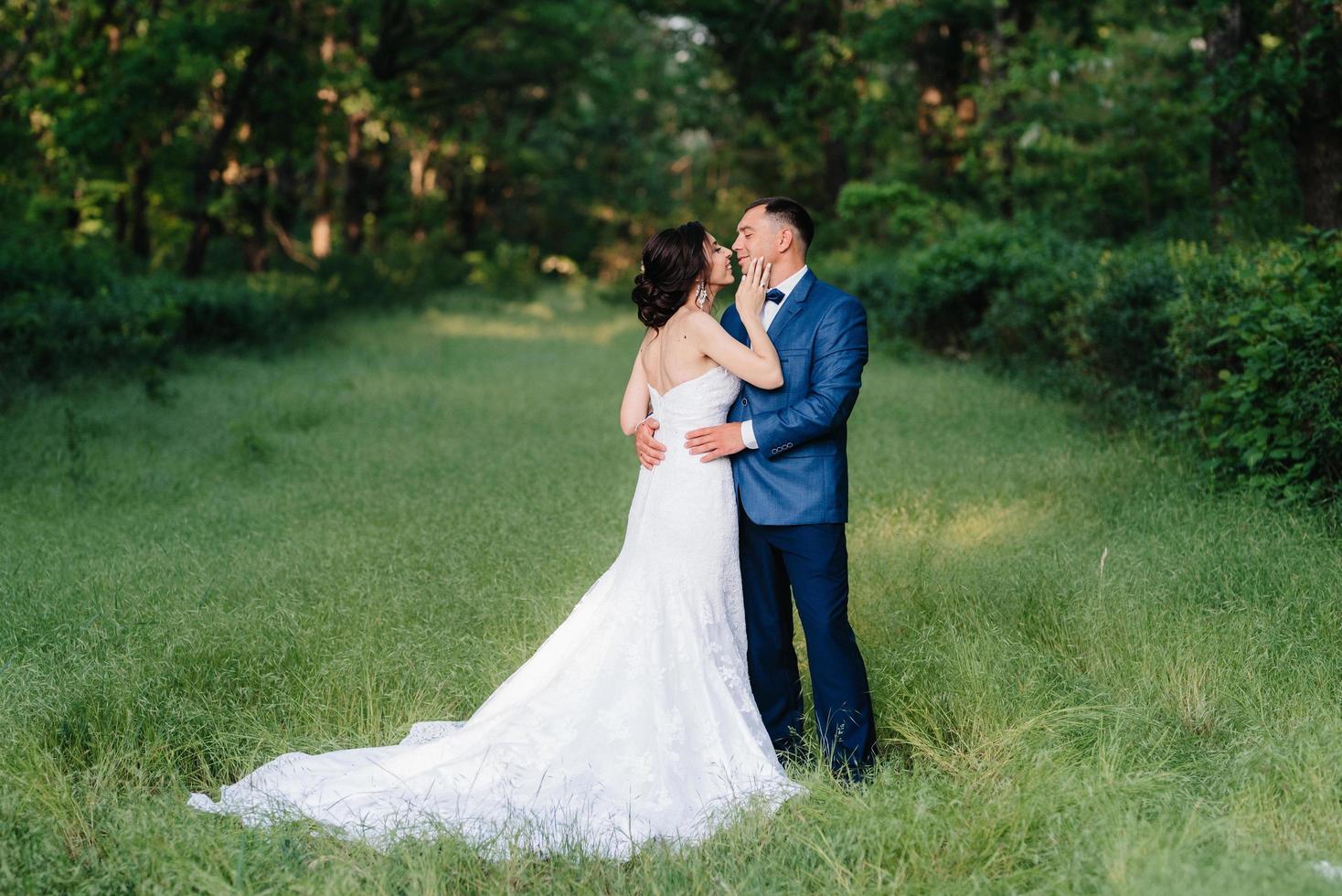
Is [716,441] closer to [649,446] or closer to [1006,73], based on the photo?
[649,446]

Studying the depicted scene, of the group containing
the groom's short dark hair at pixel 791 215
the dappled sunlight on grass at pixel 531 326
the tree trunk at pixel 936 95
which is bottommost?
the dappled sunlight on grass at pixel 531 326

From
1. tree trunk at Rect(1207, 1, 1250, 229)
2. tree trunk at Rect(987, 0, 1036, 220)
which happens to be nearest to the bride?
tree trunk at Rect(1207, 1, 1250, 229)

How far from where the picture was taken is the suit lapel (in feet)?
14.7

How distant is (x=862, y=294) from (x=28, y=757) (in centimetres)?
1894

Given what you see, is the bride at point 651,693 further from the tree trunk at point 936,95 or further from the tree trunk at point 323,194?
the tree trunk at point 323,194

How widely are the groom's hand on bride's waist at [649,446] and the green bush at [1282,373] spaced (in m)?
4.46

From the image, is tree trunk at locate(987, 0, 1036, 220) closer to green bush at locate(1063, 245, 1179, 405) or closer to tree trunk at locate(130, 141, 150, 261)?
green bush at locate(1063, 245, 1179, 405)

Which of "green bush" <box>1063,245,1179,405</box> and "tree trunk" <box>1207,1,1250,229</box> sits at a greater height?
"tree trunk" <box>1207,1,1250,229</box>

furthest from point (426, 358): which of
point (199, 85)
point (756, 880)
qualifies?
point (756, 880)

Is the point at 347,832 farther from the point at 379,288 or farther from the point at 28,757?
the point at 379,288

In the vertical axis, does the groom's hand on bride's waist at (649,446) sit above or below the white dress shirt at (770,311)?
below

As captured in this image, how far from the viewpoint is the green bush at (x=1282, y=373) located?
7.09m

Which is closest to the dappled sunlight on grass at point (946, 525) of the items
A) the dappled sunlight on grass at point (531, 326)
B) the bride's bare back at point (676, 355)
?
the bride's bare back at point (676, 355)

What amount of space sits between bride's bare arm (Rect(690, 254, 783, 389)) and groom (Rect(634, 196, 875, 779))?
0.10 meters
